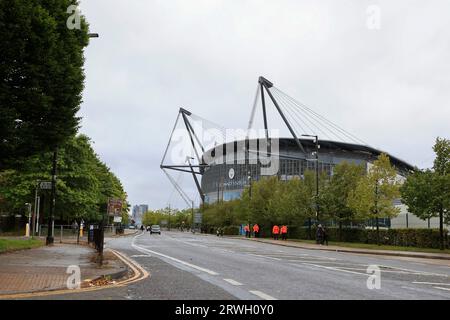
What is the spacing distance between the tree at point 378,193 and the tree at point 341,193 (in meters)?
3.19

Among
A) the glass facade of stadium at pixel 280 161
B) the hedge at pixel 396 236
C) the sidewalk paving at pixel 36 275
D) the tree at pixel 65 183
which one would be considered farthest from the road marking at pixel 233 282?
the glass facade of stadium at pixel 280 161

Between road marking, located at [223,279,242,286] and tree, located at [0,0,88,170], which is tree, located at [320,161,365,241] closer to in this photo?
tree, located at [0,0,88,170]

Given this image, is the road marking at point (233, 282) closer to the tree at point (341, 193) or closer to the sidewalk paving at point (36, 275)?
the sidewalk paving at point (36, 275)

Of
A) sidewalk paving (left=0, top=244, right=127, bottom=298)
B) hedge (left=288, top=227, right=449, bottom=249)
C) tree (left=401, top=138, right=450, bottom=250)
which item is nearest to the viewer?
sidewalk paving (left=0, top=244, right=127, bottom=298)

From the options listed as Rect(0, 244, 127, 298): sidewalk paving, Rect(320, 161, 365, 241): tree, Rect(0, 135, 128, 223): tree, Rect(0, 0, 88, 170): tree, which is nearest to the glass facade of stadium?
Rect(320, 161, 365, 241): tree

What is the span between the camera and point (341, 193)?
47656 millimetres

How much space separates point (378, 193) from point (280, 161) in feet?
281

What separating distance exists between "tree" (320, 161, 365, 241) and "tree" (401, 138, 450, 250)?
10.2 metres

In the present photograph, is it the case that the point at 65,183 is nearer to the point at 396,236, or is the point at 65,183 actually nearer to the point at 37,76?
Answer: the point at 396,236

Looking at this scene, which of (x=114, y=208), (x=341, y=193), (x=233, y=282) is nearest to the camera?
(x=233, y=282)

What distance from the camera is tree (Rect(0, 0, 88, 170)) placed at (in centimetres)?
1563

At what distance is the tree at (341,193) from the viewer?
46.9m

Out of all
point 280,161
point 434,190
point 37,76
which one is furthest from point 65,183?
point 280,161
